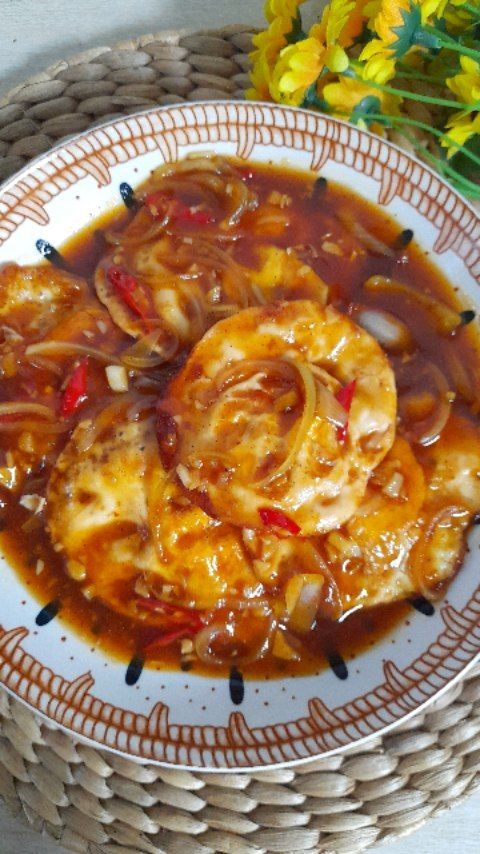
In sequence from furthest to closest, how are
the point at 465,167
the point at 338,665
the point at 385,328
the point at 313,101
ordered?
the point at 465,167 → the point at 313,101 → the point at 385,328 → the point at 338,665

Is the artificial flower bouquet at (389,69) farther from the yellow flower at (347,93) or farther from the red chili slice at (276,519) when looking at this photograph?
the red chili slice at (276,519)

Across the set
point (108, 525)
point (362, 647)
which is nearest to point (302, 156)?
point (108, 525)

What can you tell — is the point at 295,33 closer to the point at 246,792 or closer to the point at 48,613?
the point at 48,613

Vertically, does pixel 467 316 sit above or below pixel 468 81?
below

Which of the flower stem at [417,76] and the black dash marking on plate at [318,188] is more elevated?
the flower stem at [417,76]

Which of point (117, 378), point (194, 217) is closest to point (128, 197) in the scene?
point (194, 217)

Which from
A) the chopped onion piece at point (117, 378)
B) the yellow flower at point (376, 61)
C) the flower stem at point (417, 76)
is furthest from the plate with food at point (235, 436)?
the flower stem at point (417, 76)
